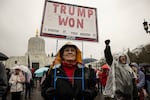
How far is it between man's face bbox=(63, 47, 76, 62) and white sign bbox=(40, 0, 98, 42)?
80 cm

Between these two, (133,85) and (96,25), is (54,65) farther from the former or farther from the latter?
(133,85)

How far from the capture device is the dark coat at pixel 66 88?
3.70m

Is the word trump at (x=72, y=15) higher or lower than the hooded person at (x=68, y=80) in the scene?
higher

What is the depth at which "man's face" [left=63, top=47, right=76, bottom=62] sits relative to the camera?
394 cm

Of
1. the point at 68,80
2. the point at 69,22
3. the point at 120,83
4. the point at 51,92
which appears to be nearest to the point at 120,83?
the point at 120,83

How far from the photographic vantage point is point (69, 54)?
13.1 feet

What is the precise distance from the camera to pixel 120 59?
6078 mm

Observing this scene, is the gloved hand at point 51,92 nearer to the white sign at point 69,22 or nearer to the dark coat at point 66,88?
the dark coat at point 66,88

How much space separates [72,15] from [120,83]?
1.77 metres

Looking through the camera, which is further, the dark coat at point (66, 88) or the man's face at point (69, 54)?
the man's face at point (69, 54)

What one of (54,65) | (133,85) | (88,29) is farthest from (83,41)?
(133,85)

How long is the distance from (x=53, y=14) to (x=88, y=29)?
670mm

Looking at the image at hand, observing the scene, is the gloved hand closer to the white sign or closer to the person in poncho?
the white sign

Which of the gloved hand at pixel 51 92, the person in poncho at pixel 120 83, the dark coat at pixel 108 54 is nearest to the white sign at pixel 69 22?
the dark coat at pixel 108 54
